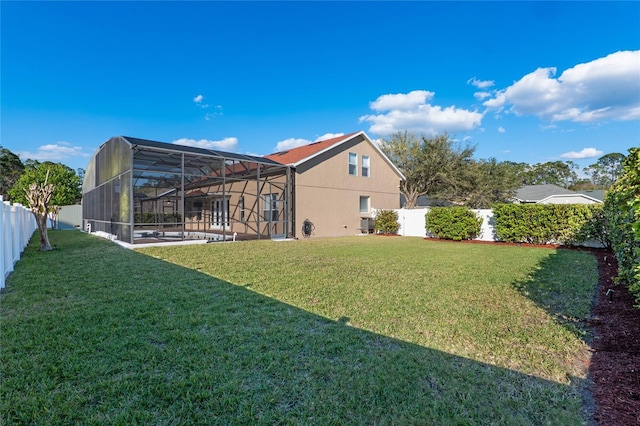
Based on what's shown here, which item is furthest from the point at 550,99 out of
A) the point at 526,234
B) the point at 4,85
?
the point at 4,85

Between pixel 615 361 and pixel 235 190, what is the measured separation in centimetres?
1588

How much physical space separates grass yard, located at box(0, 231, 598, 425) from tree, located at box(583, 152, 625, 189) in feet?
204

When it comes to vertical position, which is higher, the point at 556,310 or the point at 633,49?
the point at 633,49

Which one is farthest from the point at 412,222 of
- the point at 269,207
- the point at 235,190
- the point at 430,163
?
the point at 235,190

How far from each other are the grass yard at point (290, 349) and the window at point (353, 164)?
1185cm

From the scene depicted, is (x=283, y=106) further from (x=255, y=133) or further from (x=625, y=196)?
(x=625, y=196)

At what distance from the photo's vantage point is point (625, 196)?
3770 mm

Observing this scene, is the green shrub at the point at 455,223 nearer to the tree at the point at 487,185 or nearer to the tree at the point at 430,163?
the tree at the point at 430,163

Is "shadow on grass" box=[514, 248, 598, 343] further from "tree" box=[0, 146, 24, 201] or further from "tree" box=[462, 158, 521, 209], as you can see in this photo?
"tree" box=[0, 146, 24, 201]

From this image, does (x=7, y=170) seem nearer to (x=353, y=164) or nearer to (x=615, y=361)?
(x=353, y=164)

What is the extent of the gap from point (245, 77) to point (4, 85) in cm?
999

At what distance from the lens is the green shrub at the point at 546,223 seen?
1107 cm

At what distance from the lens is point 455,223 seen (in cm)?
1427

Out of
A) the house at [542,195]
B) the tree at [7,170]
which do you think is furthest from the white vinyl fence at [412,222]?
the tree at [7,170]
